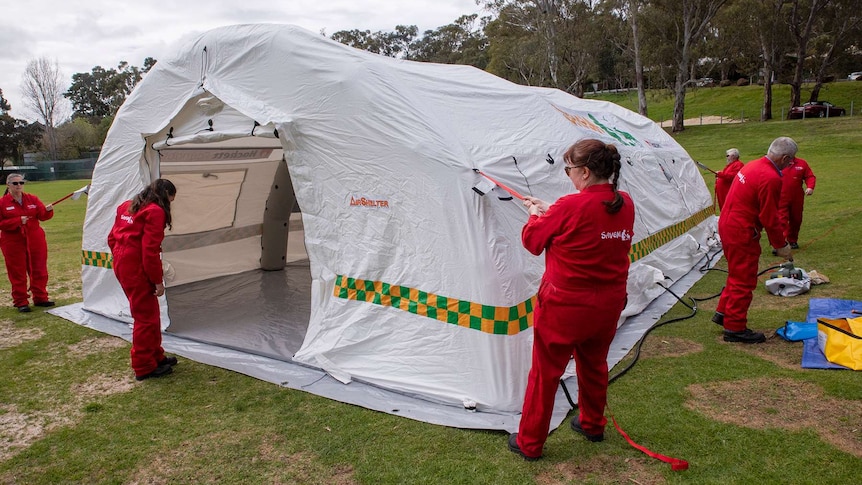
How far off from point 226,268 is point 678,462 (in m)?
6.96

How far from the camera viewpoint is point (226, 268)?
859 cm

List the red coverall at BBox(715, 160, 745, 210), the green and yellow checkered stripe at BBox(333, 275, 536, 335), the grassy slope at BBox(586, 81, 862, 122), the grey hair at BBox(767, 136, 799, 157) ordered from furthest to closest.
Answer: the grassy slope at BBox(586, 81, 862, 122) < the red coverall at BBox(715, 160, 745, 210) < the grey hair at BBox(767, 136, 799, 157) < the green and yellow checkered stripe at BBox(333, 275, 536, 335)

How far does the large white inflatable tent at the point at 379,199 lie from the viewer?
13.8ft

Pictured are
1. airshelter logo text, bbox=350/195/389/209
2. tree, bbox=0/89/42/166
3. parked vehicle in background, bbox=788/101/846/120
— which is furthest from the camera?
tree, bbox=0/89/42/166

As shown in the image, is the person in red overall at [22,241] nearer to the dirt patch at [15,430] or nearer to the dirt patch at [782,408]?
A: the dirt patch at [15,430]

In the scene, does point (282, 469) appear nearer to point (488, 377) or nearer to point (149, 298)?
point (488, 377)

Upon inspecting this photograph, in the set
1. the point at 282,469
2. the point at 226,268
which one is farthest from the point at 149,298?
the point at 226,268

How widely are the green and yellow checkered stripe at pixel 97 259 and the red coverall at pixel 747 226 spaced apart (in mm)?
6292

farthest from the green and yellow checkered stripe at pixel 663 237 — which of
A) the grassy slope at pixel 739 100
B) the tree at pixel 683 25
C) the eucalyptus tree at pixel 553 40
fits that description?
the grassy slope at pixel 739 100

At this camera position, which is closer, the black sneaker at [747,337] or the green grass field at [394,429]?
the green grass field at [394,429]

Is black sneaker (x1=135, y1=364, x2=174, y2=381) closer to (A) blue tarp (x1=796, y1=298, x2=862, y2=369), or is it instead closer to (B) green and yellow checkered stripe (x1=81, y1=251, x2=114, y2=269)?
(B) green and yellow checkered stripe (x1=81, y1=251, x2=114, y2=269)

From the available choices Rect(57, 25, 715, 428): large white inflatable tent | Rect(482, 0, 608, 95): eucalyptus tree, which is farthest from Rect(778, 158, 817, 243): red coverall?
Rect(482, 0, 608, 95): eucalyptus tree

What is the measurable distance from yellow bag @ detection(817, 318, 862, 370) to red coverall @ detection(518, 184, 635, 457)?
242 centimetres

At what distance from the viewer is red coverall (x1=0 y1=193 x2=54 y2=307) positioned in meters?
6.91
